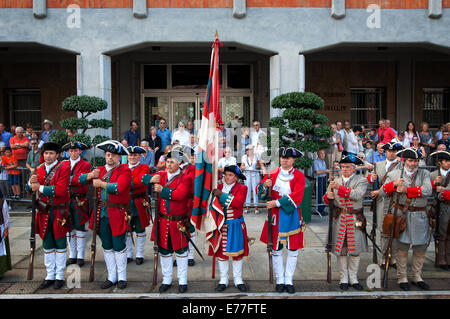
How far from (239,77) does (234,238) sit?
1183 centimetres

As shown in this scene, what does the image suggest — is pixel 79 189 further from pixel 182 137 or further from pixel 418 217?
pixel 182 137

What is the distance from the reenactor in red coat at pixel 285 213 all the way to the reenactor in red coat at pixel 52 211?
9.31ft

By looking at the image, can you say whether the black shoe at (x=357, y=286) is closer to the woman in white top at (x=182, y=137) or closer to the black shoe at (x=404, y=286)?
the black shoe at (x=404, y=286)

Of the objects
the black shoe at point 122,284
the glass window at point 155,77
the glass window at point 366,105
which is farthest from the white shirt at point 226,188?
the glass window at point 366,105

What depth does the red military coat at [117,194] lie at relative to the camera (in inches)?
231

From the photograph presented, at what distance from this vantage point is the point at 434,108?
675 inches

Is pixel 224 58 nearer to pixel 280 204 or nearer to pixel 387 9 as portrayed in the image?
pixel 387 9

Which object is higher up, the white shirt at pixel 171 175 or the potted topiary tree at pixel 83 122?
the potted topiary tree at pixel 83 122

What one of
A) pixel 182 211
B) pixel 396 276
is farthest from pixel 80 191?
pixel 396 276

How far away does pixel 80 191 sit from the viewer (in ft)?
22.5

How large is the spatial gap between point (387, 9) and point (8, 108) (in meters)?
14.0

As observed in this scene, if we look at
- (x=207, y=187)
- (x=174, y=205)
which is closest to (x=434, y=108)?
(x=207, y=187)

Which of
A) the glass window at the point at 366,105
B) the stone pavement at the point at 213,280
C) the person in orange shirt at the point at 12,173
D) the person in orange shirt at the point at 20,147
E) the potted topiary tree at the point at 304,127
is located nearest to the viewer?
the stone pavement at the point at 213,280
